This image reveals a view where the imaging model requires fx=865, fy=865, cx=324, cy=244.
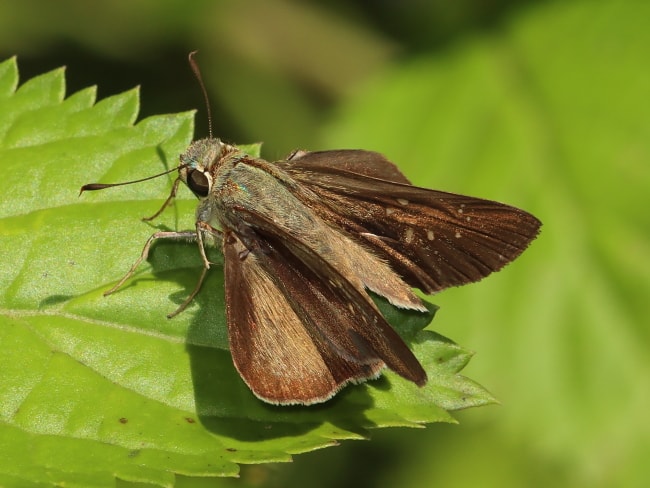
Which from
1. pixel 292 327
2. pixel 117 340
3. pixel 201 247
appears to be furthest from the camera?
pixel 201 247

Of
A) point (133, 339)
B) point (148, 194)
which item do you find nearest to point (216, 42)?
point (148, 194)

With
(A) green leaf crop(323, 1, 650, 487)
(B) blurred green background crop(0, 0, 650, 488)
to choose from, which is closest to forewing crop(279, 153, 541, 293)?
(B) blurred green background crop(0, 0, 650, 488)

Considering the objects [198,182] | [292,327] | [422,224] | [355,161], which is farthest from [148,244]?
[422,224]

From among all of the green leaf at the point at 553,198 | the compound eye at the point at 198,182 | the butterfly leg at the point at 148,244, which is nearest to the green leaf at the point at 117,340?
the butterfly leg at the point at 148,244

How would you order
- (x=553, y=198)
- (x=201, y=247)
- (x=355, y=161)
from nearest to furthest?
(x=201, y=247)
(x=355, y=161)
(x=553, y=198)

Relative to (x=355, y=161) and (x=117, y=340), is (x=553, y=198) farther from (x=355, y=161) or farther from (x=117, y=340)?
(x=117, y=340)

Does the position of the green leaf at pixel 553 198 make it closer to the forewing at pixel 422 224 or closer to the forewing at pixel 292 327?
the forewing at pixel 422 224

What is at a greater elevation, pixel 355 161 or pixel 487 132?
pixel 487 132
